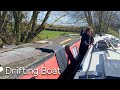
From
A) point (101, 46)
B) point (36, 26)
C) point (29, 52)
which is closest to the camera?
point (29, 52)

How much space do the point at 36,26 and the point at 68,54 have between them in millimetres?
4164

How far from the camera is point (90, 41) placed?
5.09 m

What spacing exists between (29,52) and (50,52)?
475mm

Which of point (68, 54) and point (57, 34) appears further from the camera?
point (57, 34)

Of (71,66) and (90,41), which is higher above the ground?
(90,41)
